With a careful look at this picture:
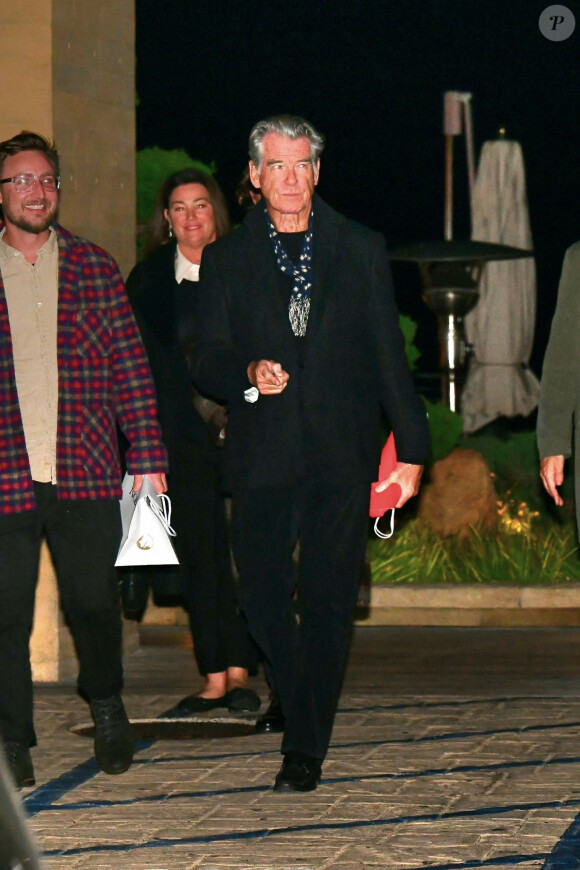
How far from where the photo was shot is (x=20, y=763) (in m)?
6.12

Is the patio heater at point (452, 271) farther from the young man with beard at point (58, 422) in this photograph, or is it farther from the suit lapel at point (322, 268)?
the suit lapel at point (322, 268)

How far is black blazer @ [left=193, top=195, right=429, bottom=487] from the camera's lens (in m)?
5.99

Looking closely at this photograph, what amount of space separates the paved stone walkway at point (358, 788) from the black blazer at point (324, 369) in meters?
1.04

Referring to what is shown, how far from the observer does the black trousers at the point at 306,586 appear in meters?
5.98

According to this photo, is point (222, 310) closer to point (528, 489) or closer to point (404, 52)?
point (528, 489)

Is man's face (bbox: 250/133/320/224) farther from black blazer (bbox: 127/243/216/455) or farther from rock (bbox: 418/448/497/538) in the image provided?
rock (bbox: 418/448/497/538)

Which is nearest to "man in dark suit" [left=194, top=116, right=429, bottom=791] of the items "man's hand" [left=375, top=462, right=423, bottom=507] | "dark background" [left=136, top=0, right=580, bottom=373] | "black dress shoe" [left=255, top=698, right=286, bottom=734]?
"man's hand" [left=375, top=462, right=423, bottom=507]

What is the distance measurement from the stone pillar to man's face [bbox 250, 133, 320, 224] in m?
2.40

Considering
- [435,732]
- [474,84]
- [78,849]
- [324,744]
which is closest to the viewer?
[78,849]

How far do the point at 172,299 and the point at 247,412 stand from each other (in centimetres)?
154

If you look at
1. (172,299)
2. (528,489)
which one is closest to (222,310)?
(172,299)

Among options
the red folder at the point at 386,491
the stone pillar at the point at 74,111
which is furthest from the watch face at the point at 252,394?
the stone pillar at the point at 74,111

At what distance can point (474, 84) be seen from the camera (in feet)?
163

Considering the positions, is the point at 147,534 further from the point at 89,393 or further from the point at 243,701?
the point at 243,701
